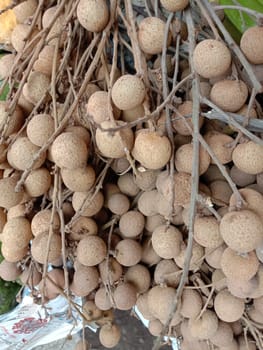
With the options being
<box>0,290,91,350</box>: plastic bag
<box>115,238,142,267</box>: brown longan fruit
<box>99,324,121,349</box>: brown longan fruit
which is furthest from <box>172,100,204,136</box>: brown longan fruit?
<box>0,290,91,350</box>: plastic bag

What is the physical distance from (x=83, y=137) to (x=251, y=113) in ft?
0.75

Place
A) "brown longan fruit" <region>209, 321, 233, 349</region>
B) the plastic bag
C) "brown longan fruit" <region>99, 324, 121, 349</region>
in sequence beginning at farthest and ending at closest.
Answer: the plastic bag < "brown longan fruit" <region>99, 324, 121, 349</region> < "brown longan fruit" <region>209, 321, 233, 349</region>

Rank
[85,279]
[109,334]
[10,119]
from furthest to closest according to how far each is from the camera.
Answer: [109,334] < [85,279] < [10,119]

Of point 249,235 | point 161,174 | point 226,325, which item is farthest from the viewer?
point 226,325

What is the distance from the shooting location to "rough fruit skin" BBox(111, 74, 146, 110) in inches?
21.6

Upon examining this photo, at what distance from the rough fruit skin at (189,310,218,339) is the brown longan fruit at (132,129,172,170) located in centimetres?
29

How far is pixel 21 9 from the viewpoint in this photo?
29.5 inches

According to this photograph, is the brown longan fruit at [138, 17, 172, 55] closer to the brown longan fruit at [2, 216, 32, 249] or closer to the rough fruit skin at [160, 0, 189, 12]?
the rough fruit skin at [160, 0, 189, 12]

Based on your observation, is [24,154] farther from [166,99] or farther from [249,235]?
[249,235]

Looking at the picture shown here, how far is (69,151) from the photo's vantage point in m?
0.57

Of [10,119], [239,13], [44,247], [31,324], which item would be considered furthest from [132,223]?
[31,324]

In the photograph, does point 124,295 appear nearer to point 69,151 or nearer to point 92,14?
point 69,151

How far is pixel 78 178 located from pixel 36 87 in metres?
0.15

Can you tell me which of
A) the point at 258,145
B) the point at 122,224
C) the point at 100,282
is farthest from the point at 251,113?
the point at 100,282
